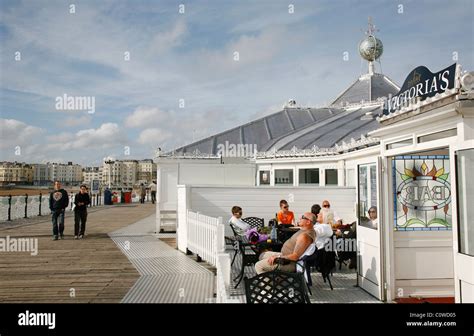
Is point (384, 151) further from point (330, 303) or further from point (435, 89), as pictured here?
point (330, 303)

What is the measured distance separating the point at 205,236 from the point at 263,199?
273 centimetres

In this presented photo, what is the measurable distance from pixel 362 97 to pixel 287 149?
10.1 m

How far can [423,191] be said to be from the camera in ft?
19.9

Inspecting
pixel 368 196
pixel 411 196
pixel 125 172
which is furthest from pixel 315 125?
pixel 125 172

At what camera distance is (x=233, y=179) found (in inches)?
584

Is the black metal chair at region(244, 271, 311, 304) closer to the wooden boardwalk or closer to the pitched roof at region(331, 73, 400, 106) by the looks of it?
the wooden boardwalk

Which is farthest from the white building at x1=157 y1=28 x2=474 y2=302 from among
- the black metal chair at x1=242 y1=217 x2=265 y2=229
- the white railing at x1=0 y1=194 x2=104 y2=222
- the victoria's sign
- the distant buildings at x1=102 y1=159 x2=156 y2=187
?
the distant buildings at x1=102 y1=159 x2=156 y2=187

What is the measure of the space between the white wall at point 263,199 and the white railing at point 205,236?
2.88 ft

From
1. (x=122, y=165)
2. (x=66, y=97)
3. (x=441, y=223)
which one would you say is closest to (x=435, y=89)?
(x=441, y=223)

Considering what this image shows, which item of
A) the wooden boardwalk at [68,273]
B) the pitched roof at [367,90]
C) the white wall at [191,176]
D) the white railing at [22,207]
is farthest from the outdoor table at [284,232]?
the pitched roof at [367,90]

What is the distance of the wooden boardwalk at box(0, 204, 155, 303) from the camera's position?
5941mm

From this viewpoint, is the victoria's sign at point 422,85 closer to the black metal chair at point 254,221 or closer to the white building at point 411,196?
the white building at point 411,196

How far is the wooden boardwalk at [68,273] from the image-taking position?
594cm

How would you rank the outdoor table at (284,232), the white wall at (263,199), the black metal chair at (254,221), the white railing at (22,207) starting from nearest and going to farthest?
the outdoor table at (284,232), the black metal chair at (254,221), the white wall at (263,199), the white railing at (22,207)
